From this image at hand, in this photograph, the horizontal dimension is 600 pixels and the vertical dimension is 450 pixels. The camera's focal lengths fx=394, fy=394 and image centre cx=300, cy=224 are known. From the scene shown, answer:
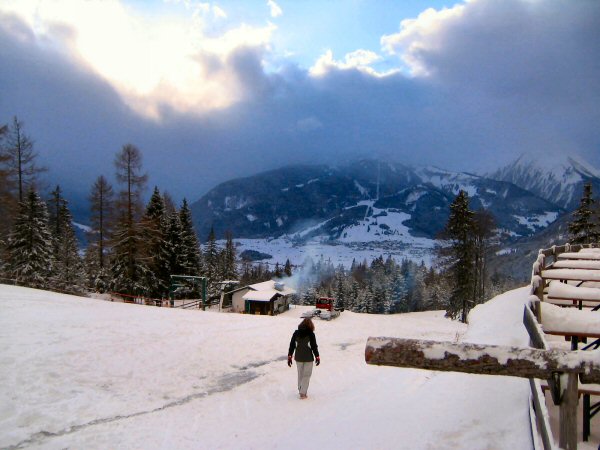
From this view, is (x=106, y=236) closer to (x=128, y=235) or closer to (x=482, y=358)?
(x=128, y=235)

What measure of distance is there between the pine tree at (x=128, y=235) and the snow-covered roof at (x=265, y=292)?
12.0 meters

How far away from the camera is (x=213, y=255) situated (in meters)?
68.5

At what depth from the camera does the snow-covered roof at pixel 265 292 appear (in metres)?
44.3

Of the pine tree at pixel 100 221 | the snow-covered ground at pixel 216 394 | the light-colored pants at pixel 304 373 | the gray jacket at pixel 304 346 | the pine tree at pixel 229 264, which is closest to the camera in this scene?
the snow-covered ground at pixel 216 394

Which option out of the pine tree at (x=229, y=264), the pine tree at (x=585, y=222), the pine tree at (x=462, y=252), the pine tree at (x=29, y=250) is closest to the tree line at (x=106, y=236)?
the pine tree at (x=29, y=250)

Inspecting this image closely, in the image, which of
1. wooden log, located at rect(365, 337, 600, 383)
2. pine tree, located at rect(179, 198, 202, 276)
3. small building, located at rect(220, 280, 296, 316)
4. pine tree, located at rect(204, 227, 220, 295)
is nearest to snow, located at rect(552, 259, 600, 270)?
wooden log, located at rect(365, 337, 600, 383)

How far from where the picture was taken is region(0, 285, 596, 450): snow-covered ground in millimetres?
6926

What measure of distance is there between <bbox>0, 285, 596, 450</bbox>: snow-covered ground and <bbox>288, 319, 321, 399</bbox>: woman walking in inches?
22.5

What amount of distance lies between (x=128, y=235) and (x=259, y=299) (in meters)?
15.3

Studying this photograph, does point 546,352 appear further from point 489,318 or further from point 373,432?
point 489,318

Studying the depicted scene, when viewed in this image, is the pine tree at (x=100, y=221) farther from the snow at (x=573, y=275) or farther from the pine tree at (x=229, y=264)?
the snow at (x=573, y=275)

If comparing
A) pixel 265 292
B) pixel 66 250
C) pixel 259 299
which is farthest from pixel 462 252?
pixel 66 250

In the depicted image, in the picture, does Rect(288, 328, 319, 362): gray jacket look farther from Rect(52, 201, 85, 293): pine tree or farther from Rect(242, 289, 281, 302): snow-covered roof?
Rect(52, 201, 85, 293): pine tree

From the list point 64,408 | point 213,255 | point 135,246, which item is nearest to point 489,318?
point 64,408
